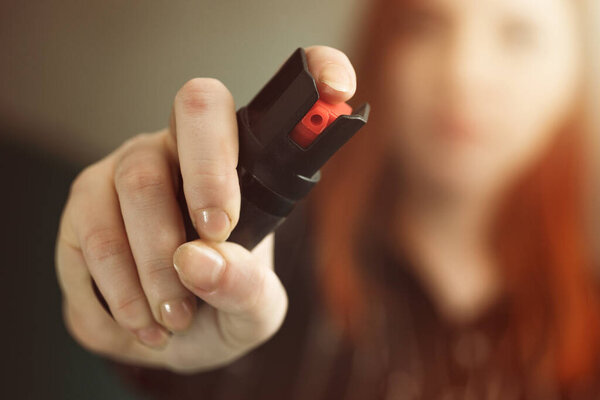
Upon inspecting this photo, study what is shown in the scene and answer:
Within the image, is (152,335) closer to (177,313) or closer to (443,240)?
(177,313)

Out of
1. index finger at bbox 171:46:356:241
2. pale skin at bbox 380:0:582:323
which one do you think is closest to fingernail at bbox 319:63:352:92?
index finger at bbox 171:46:356:241

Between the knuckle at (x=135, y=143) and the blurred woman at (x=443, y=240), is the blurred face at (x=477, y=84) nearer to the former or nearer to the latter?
the blurred woman at (x=443, y=240)

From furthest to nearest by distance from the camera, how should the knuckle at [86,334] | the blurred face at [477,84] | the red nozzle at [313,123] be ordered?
the blurred face at [477,84]
the knuckle at [86,334]
the red nozzle at [313,123]

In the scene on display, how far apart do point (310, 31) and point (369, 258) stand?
295 mm

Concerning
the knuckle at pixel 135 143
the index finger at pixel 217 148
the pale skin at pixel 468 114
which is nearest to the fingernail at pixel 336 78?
the index finger at pixel 217 148

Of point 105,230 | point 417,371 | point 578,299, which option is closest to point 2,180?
point 105,230

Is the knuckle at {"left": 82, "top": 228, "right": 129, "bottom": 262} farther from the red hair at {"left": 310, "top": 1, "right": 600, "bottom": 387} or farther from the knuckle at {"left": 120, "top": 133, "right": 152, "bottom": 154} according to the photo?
the red hair at {"left": 310, "top": 1, "right": 600, "bottom": 387}

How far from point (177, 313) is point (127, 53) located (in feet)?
0.77

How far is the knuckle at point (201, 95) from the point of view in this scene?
0.19m

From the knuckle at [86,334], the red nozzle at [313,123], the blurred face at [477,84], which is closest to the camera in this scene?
the red nozzle at [313,123]

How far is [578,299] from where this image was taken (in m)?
0.52

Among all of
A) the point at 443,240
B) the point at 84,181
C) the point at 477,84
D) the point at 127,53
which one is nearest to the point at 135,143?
the point at 84,181

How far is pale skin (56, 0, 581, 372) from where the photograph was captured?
0.19 meters

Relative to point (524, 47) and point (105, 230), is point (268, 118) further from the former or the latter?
point (524, 47)
